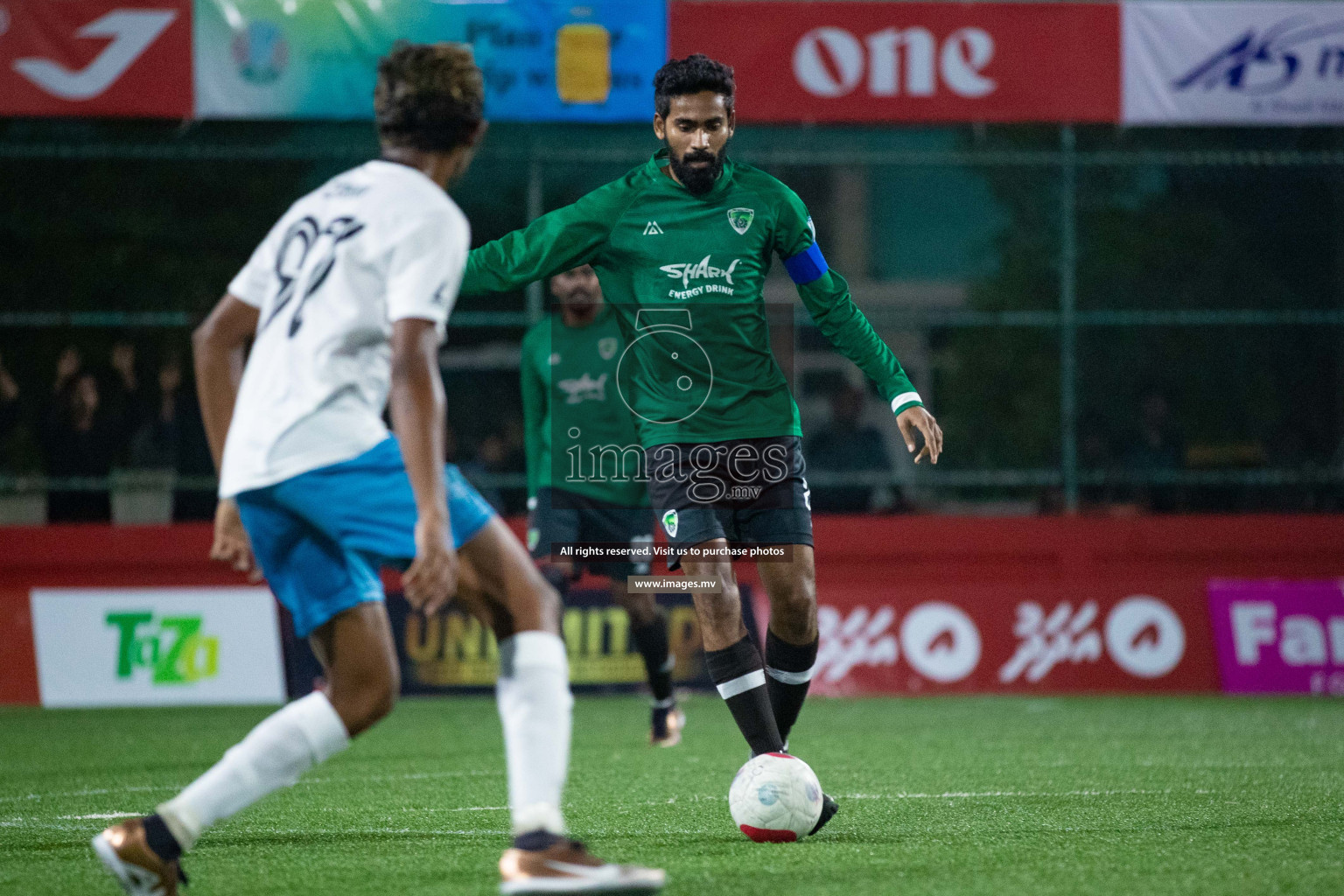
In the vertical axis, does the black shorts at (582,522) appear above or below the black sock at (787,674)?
above

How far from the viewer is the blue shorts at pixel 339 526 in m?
3.81

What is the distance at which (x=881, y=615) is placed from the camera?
11.6 metres

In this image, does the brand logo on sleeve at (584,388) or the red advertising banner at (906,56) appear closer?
the brand logo on sleeve at (584,388)

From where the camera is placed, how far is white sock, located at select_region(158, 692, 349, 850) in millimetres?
3865

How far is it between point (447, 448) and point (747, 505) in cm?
739

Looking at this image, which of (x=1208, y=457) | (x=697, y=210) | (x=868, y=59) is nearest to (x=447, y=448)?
(x=868, y=59)

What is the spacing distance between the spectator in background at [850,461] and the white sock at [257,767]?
8.69m

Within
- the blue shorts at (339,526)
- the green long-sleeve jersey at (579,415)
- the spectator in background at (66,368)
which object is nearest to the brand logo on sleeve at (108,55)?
the spectator in background at (66,368)

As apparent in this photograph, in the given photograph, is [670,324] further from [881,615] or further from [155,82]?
[155,82]

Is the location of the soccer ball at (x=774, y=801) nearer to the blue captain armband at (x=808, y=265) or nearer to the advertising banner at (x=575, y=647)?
the blue captain armband at (x=808, y=265)

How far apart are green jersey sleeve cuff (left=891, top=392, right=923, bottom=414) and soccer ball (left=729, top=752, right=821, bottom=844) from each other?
120 cm

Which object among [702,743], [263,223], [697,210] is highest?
[263,223]

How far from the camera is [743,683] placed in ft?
17.3

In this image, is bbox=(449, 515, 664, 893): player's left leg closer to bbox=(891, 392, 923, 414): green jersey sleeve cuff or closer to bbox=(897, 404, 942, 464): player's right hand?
bbox=(897, 404, 942, 464): player's right hand
